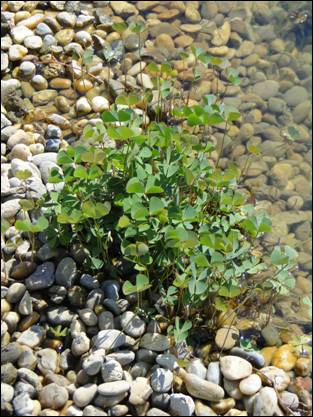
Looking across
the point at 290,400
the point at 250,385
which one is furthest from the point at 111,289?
the point at 290,400

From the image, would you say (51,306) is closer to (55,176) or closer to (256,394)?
(55,176)

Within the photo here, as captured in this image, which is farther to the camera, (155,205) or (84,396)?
(155,205)

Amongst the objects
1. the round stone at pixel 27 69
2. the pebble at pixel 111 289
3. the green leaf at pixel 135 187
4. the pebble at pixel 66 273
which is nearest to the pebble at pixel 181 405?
the pebble at pixel 111 289

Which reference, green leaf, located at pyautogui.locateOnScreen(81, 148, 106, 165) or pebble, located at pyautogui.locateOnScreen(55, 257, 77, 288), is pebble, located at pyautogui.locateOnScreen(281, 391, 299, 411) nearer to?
A: pebble, located at pyautogui.locateOnScreen(55, 257, 77, 288)

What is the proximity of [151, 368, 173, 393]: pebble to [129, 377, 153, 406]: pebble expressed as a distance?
2cm

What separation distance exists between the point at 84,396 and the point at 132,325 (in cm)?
33

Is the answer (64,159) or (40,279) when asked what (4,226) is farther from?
(64,159)

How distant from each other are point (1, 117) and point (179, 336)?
1422 mm

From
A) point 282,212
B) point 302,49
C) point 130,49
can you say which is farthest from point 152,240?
point 302,49

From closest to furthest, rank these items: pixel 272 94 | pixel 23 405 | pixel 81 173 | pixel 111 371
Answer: pixel 23 405, pixel 111 371, pixel 81 173, pixel 272 94

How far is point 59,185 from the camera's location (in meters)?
2.81

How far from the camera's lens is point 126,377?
2285mm

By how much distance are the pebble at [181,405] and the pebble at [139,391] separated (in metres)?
0.09

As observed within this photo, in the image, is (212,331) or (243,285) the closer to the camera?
(212,331)
